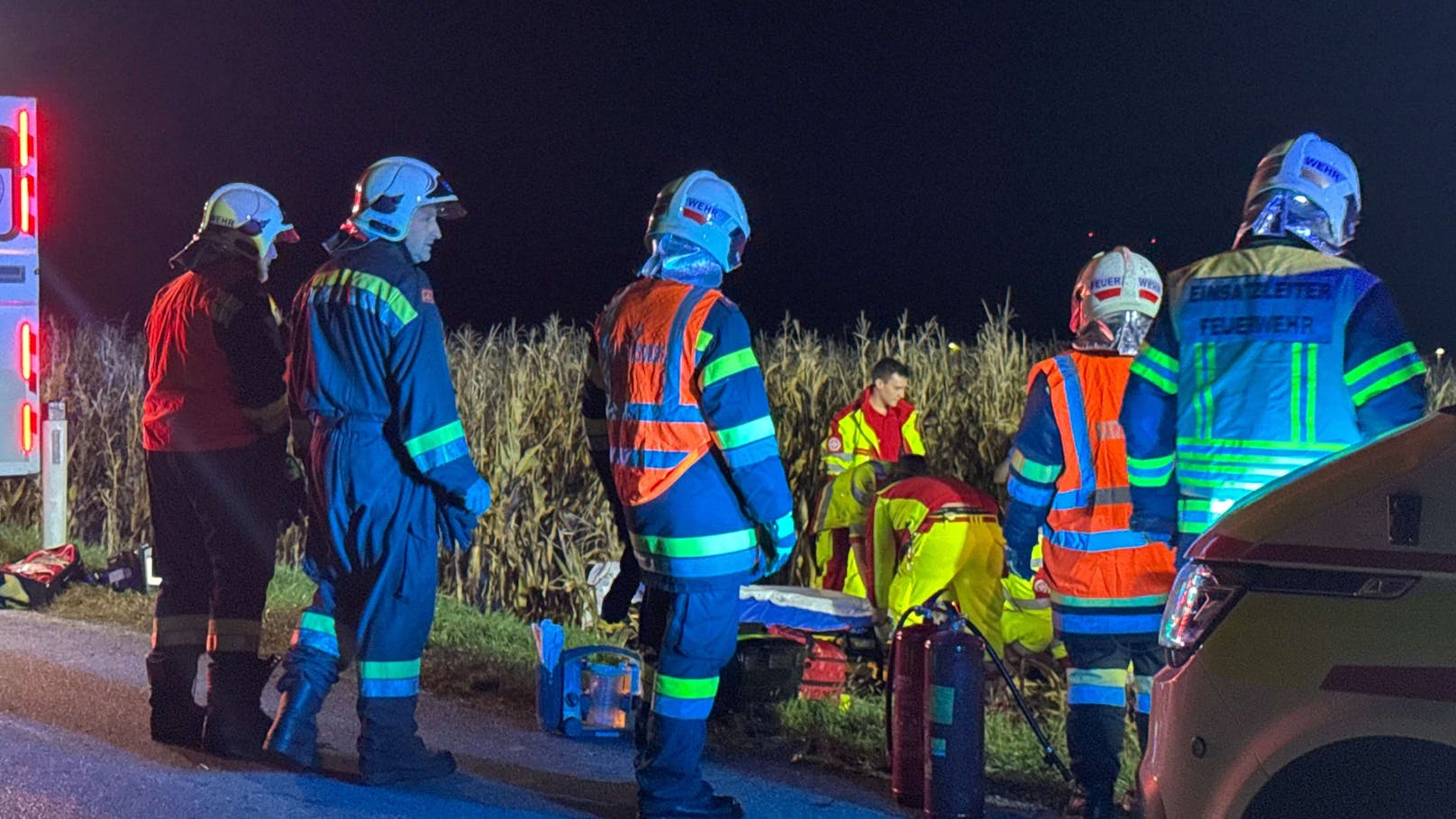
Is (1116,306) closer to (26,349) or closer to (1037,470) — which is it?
(1037,470)

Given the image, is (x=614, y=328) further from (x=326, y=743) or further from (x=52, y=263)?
(x=52, y=263)

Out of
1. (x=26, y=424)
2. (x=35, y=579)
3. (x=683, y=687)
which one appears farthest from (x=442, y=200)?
(x=26, y=424)

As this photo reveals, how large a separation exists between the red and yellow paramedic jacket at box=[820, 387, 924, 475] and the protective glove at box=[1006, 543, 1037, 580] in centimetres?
364

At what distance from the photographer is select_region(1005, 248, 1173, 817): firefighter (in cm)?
559

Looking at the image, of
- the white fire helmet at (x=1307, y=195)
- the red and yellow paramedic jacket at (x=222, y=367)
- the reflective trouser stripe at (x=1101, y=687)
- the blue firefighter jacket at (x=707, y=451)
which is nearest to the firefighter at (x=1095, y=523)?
the reflective trouser stripe at (x=1101, y=687)

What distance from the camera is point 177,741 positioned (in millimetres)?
6684

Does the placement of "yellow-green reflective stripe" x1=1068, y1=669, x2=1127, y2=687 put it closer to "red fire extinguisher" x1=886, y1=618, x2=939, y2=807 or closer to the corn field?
"red fire extinguisher" x1=886, y1=618, x2=939, y2=807

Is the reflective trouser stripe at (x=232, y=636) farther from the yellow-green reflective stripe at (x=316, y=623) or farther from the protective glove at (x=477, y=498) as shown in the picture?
the protective glove at (x=477, y=498)

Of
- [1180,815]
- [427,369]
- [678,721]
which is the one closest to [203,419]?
[427,369]

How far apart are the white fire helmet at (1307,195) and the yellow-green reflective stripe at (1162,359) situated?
470 millimetres

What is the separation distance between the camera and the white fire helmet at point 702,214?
224 inches

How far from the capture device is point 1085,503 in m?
5.71

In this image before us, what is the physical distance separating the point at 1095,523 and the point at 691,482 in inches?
55.6

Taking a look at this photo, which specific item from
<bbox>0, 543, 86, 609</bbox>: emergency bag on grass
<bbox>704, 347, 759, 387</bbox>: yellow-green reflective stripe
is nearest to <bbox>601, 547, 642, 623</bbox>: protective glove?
<bbox>704, 347, 759, 387</bbox>: yellow-green reflective stripe
